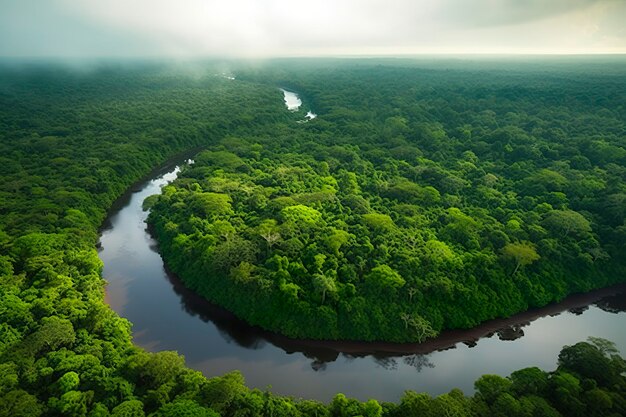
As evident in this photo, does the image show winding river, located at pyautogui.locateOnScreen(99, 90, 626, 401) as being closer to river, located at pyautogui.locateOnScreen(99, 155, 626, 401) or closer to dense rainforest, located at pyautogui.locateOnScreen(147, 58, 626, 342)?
river, located at pyautogui.locateOnScreen(99, 155, 626, 401)

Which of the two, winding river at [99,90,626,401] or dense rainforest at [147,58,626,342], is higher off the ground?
dense rainforest at [147,58,626,342]

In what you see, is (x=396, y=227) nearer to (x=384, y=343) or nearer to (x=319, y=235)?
(x=319, y=235)

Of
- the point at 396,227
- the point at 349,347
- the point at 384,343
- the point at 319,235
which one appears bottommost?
the point at 349,347

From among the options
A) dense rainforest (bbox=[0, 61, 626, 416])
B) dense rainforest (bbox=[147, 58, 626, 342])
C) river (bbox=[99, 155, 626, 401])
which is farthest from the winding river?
dense rainforest (bbox=[0, 61, 626, 416])

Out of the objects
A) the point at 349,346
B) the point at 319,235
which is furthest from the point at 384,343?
the point at 319,235

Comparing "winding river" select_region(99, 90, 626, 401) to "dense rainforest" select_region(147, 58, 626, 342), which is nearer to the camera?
"winding river" select_region(99, 90, 626, 401)

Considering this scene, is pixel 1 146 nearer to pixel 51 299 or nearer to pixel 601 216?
pixel 51 299
